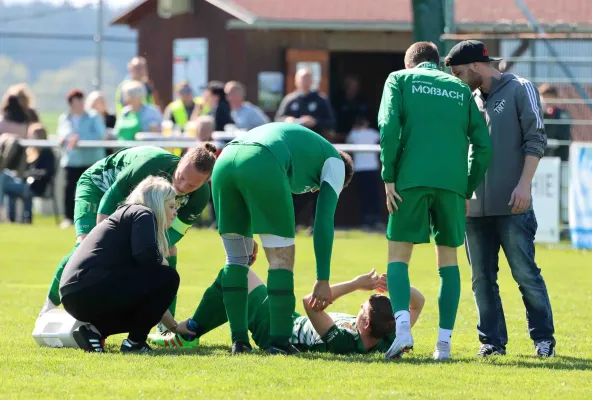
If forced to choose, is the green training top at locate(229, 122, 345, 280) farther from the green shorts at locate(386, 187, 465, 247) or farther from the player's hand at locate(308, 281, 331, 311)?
the green shorts at locate(386, 187, 465, 247)

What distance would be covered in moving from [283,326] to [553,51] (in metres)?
10.3

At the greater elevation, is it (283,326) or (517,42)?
(517,42)

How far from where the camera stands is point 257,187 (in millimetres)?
7598

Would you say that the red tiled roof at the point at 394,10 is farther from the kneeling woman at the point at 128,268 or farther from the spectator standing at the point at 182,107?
the kneeling woman at the point at 128,268

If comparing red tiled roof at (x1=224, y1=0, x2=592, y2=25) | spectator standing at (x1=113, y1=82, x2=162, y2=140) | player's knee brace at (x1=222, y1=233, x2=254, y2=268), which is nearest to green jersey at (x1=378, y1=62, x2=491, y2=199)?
player's knee brace at (x1=222, y1=233, x2=254, y2=268)

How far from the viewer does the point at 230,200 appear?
7.78 metres

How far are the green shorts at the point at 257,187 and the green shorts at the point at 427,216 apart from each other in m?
0.68

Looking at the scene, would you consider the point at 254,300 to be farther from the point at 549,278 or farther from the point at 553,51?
the point at 553,51

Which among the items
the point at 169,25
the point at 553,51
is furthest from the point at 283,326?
the point at 169,25

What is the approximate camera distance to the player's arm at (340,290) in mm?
8078

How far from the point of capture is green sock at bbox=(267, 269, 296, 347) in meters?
7.78

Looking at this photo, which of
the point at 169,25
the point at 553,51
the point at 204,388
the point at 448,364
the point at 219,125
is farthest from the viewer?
the point at 169,25

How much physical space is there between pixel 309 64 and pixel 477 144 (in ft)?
43.0

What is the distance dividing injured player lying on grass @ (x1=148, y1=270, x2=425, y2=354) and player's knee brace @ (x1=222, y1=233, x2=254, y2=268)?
1.55ft
